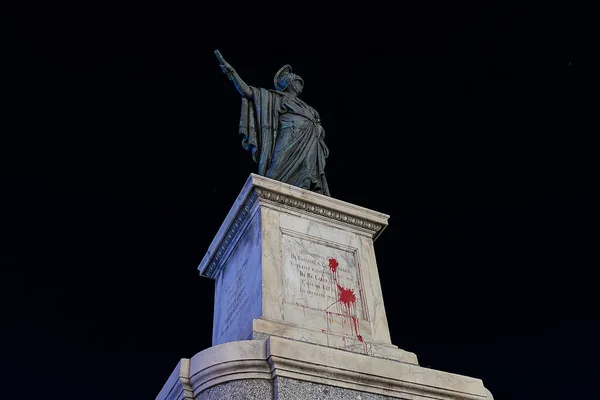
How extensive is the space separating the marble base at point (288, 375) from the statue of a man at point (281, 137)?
281cm

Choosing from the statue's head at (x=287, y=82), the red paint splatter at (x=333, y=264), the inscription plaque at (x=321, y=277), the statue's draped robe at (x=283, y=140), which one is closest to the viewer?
the inscription plaque at (x=321, y=277)

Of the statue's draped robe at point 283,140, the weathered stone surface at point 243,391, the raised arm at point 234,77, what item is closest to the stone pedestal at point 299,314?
the weathered stone surface at point 243,391

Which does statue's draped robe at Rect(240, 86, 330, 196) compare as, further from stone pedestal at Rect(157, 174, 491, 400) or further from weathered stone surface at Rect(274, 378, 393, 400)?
weathered stone surface at Rect(274, 378, 393, 400)

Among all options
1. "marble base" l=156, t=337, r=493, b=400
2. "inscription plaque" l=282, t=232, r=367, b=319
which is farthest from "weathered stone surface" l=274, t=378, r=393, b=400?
"inscription plaque" l=282, t=232, r=367, b=319

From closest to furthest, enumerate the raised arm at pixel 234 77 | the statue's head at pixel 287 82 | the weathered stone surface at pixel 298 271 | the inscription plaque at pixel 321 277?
the weathered stone surface at pixel 298 271 → the inscription plaque at pixel 321 277 → the raised arm at pixel 234 77 → the statue's head at pixel 287 82

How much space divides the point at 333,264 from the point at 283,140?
211 centimetres

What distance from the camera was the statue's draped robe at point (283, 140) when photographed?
24.4 ft

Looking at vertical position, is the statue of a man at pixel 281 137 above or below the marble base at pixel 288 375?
above

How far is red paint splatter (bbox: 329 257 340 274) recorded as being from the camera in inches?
245

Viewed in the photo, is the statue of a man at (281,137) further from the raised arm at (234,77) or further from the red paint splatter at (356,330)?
the red paint splatter at (356,330)

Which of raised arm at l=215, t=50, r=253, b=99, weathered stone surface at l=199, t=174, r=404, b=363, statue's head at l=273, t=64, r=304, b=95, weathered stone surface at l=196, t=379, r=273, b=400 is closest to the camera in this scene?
weathered stone surface at l=196, t=379, r=273, b=400

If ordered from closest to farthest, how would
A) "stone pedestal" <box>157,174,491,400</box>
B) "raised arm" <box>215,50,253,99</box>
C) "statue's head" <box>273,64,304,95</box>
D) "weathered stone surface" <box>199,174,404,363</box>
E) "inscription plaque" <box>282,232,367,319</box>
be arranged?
1. "stone pedestal" <box>157,174,491,400</box>
2. "weathered stone surface" <box>199,174,404,363</box>
3. "inscription plaque" <box>282,232,367,319</box>
4. "raised arm" <box>215,50,253,99</box>
5. "statue's head" <box>273,64,304,95</box>

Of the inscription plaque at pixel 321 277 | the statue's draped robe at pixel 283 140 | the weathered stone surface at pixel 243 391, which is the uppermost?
the statue's draped robe at pixel 283 140

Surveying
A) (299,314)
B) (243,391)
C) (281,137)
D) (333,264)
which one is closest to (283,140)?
(281,137)
